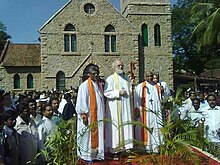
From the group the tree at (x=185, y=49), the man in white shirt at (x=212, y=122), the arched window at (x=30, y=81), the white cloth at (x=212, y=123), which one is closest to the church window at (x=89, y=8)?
the arched window at (x=30, y=81)

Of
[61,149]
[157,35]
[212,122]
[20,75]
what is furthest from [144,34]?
[61,149]

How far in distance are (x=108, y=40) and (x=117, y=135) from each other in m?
27.5

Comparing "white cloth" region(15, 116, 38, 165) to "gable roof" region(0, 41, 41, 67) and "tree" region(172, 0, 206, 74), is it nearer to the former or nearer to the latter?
"gable roof" region(0, 41, 41, 67)

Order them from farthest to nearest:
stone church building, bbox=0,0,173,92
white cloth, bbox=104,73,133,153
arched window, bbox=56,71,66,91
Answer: stone church building, bbox=0,0,173,92
arched window, bbox=56,71,66,91
white cloth, bbox=104,73,133,153

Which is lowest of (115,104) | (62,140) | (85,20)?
(62,140)

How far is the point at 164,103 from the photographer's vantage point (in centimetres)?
767

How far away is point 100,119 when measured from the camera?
7.90 meters

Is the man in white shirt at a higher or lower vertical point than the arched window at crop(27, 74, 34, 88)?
lower

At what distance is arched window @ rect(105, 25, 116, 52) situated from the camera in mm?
35156

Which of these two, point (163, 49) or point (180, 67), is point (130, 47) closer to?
point (163, 49)

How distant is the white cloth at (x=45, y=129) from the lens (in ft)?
23.5

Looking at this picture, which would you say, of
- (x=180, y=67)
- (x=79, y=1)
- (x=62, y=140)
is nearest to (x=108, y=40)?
(x=79, y=1)

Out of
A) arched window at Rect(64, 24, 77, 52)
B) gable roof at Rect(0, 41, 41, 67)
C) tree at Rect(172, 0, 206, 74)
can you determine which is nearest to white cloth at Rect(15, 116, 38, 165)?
arched window at Rect(64, 24, 77, 52)

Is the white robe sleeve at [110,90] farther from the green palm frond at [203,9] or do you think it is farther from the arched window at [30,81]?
the arched window at [30,81]
